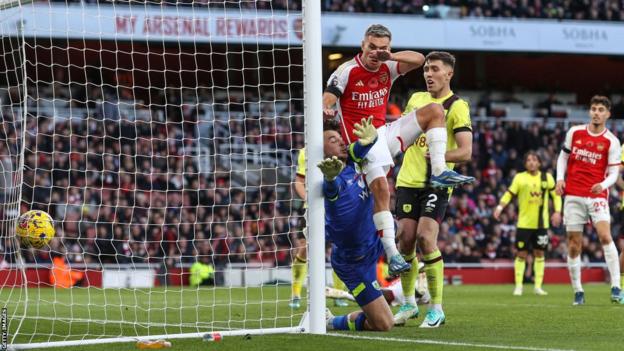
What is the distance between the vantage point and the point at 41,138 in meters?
21.9

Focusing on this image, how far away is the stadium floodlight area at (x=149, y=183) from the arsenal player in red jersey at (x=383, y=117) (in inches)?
19.4

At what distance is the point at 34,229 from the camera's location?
816 centimetres

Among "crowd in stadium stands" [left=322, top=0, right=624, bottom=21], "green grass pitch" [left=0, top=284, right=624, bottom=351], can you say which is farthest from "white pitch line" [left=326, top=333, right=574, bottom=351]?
"crowd in stadium stands" [left=322, top=0, right=624, bottom=21]

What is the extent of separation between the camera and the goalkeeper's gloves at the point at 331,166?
23.7ft

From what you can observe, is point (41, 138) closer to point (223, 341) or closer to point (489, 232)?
point (489, 232)

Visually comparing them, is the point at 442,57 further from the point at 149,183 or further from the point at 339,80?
the point at 149,183

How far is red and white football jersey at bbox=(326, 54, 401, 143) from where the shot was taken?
9180 millimetres

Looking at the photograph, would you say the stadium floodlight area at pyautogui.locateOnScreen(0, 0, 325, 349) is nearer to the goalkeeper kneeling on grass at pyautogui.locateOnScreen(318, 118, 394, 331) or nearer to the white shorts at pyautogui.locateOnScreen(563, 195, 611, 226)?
the goalkeeper kneeling on grass at pyautogui.locateOnScreen(318, 118, 394, 331)

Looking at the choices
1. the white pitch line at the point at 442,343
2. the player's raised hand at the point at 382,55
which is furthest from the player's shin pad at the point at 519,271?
the white pitch line at the point at 442,343

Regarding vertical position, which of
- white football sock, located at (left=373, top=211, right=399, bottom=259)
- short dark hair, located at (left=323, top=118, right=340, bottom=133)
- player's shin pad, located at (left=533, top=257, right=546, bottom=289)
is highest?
short dark hair, located at (left=323, top=118, right=340, bottom=133)

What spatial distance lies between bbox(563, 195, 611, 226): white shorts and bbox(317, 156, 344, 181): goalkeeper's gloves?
6208 mm

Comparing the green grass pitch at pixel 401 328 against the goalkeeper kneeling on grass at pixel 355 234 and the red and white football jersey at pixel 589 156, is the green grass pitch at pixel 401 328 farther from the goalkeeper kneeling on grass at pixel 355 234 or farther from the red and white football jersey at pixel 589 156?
the red and white football jersey at pixel 589 156

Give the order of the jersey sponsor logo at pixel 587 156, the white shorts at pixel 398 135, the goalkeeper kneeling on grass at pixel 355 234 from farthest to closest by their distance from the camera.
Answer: the jersey sponsor logo at pixel 587 156, the white shorts at pixel 398 135, the goalkeeper kneeling on grass at pixel 355 234

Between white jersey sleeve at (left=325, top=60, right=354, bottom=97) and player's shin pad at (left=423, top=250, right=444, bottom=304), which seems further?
white jersey sleeve at (left=325, top=60, right=354, bottom=97)
